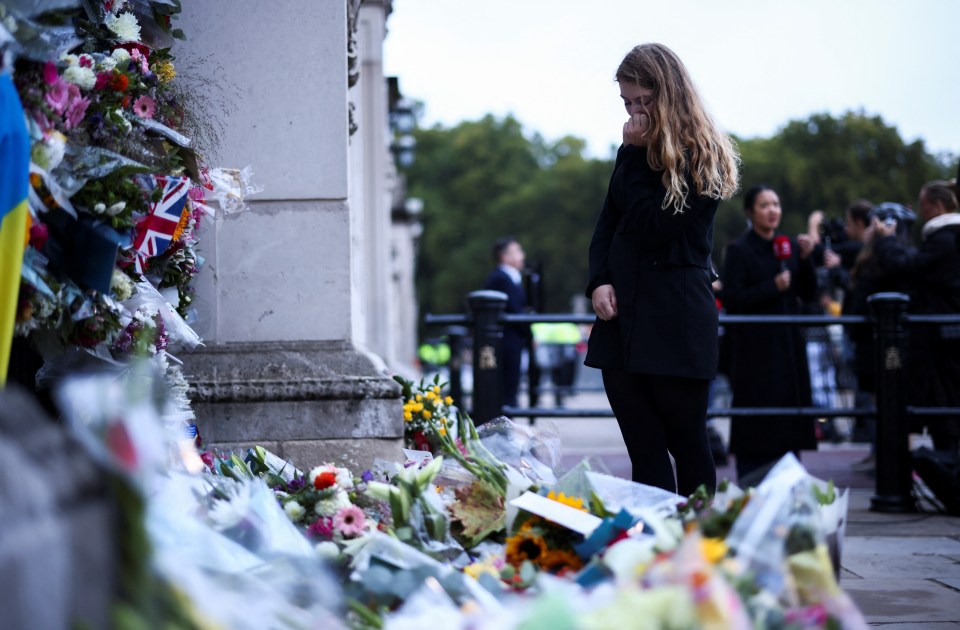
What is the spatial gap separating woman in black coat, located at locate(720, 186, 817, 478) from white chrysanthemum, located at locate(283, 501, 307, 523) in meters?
4.33

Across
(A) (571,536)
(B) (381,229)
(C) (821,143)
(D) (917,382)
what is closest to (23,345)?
(A) (571,536)

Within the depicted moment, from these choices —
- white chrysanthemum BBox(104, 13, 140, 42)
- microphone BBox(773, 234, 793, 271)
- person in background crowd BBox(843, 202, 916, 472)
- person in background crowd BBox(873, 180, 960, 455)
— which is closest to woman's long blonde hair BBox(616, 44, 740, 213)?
white chrysanthemum BBox(104, 13, 140, 42)

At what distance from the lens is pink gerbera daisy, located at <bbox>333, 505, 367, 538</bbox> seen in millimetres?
2863

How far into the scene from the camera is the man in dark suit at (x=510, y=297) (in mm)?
10000

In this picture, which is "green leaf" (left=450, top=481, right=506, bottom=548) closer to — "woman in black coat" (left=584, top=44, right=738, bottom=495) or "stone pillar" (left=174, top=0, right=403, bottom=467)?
"woman in black coat" (left=584, top=44, right=738, bottom=495)

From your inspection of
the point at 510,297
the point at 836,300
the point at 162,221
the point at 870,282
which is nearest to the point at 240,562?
the point at 162,221

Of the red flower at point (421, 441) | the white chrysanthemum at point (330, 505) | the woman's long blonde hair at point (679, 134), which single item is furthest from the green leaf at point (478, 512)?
the red flower at point (421, 441)

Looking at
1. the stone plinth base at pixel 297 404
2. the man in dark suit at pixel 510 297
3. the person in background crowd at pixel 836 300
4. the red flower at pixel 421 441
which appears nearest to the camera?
the stone plinth base at pixel 297 404

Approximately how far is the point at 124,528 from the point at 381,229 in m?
10.7

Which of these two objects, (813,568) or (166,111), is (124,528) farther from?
(166,111)

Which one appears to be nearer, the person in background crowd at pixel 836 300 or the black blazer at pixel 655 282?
the black blazer at pixel 655 282

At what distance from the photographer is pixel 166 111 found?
12.0 ft

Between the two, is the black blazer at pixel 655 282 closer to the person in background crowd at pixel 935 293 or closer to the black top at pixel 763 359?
the black top at pixel 763 359

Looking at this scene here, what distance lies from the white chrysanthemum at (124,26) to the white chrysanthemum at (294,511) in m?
1.59
